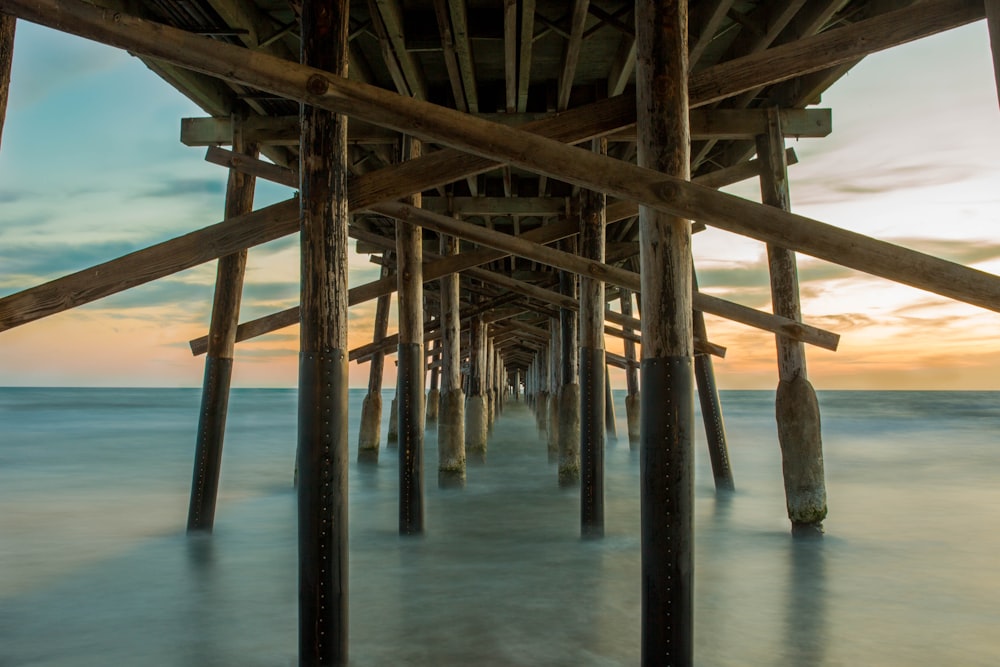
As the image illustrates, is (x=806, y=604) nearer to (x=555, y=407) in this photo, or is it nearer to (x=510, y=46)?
(x=510, y=46)

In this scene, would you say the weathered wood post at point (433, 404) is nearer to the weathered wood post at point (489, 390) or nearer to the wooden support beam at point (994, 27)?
the weathered wood post at point (489, 390)

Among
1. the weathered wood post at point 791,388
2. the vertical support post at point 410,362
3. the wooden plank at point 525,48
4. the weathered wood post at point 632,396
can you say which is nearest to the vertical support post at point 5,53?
the wooden plank at point 525,48

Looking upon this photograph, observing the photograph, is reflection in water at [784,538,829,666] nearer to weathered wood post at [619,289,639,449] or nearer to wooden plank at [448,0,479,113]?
wooden plank at [448,0,479,113]

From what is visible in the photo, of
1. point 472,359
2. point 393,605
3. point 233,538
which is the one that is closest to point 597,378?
point 393,605

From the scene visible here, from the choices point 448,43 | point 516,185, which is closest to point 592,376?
point 448,43

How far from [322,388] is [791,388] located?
426cm

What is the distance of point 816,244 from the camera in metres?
3.21

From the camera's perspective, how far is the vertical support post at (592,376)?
670 centimetres

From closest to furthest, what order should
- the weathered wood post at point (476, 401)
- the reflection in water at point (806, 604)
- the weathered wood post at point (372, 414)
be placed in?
the reflection in water at point (806, 604) → the weathered wood post at point (372, 414) → the weathered wood post at point (476, 401)

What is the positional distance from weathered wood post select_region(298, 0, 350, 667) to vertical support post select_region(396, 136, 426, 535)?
309 centimetres

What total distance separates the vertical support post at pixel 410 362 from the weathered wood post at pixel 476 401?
5.58 m

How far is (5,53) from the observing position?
130 inches

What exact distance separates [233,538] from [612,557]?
3498 mm

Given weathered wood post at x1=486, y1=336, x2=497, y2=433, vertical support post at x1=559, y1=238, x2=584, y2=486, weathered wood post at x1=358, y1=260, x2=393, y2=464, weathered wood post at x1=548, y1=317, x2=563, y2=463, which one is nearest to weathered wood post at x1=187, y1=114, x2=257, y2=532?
vertical support post at x1=559, y1=238, x2=584, y2=486
